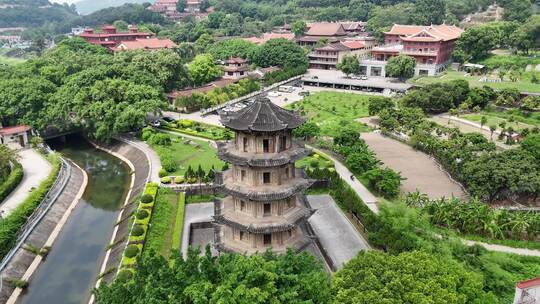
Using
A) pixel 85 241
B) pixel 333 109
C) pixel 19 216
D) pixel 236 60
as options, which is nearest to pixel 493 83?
pixel 333 109

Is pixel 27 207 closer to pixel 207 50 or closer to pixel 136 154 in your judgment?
pixel 136 154

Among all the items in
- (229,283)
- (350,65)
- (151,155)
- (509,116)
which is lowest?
(151,155)

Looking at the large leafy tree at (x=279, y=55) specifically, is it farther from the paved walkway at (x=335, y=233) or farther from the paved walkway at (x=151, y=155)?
the paved walkway at (x=335, y=233)

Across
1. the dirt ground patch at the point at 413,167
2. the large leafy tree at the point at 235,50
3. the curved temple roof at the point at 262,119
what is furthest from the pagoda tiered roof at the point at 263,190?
the large leafy tree at the point at 235,50

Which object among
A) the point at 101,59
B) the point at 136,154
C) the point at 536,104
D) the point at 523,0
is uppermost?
the point at 523,0

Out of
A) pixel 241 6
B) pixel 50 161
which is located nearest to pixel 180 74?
pixel 50 161

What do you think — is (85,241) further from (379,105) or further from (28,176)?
(379,105)
